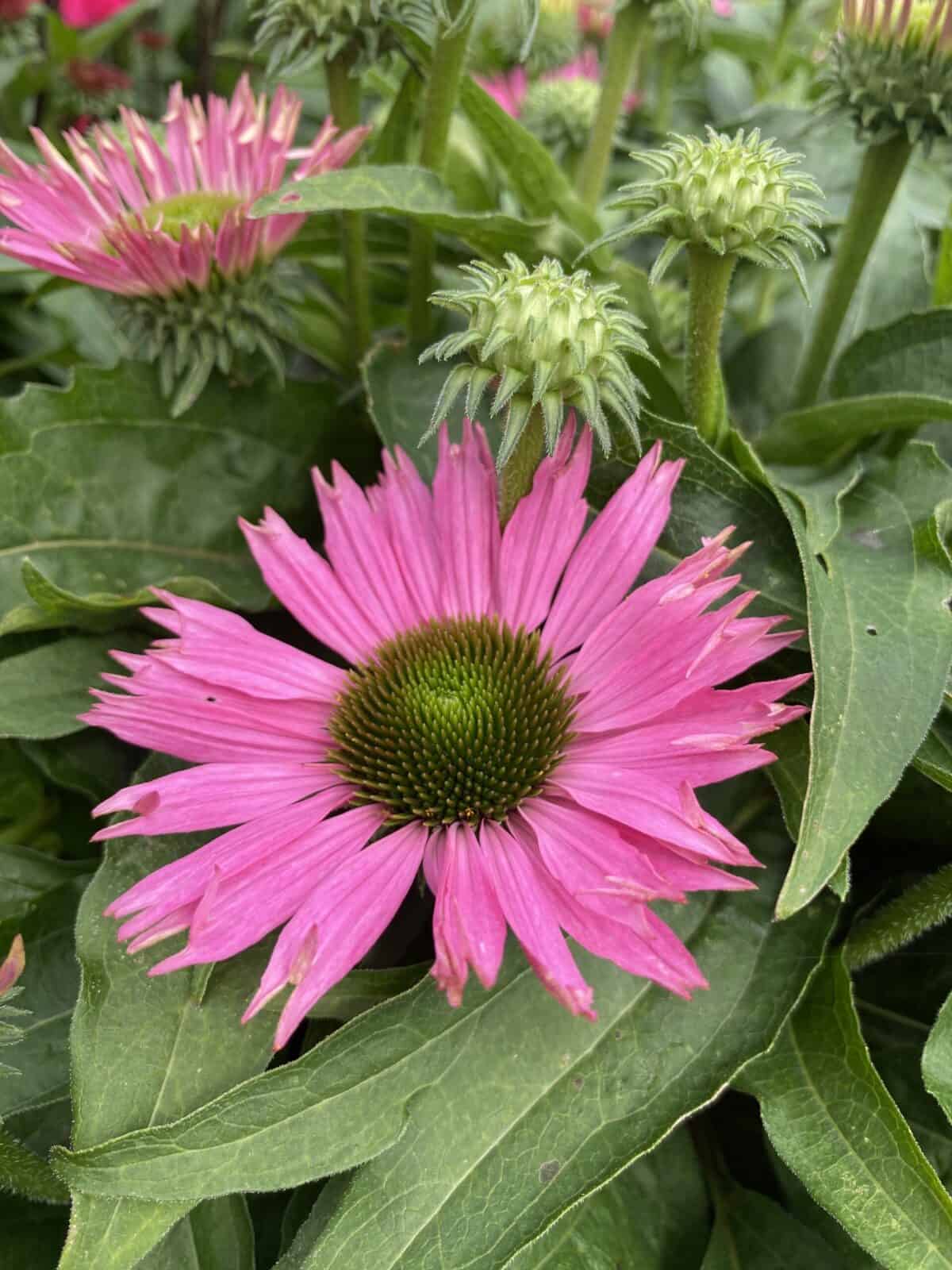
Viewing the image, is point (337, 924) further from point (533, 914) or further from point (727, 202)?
point (727, 202)

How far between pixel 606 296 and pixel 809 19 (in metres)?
1.32

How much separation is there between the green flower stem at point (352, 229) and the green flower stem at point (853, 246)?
0.33m

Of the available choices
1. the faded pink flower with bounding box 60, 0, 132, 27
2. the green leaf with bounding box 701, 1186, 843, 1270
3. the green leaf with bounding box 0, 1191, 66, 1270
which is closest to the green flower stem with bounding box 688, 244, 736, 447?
the green leaf with bounding box 701, 1186, 843, 1270

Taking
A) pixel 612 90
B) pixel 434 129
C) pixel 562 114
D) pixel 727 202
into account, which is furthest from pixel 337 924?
pixel 562 114

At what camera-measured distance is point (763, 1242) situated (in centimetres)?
68

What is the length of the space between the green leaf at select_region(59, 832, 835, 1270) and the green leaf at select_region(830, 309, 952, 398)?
38 cm

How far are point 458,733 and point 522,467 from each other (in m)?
0.15

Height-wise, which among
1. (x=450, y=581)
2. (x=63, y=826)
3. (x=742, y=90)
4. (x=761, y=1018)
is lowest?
(x=63, y=826)

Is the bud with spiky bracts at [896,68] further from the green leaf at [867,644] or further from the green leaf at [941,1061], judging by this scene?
the green leaf at [941,1061]

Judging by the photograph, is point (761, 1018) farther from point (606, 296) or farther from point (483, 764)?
point (606, 296)

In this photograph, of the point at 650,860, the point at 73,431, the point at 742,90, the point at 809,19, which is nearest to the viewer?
the point at 650,860

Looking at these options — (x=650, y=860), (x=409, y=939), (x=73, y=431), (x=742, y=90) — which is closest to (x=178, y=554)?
(x=73, y=431)

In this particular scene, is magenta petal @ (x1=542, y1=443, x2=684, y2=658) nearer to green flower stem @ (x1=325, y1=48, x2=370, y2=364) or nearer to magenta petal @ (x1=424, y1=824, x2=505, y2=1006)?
A: magenta petal @ (x1=424, y1=824, x2=505, y2=1006)

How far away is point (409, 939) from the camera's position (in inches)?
26.4
